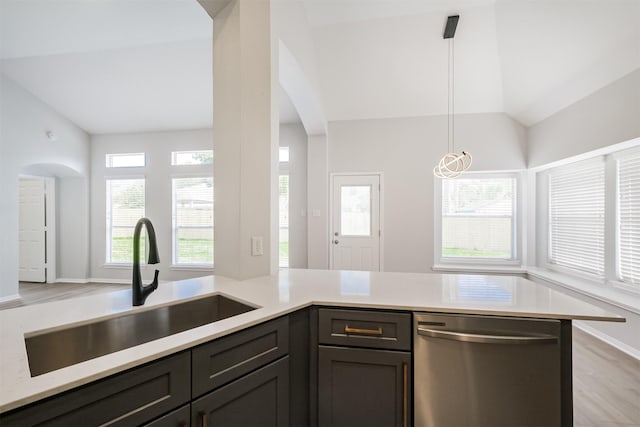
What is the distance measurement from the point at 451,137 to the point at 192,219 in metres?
4.71

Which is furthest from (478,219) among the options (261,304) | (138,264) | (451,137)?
(138,264)

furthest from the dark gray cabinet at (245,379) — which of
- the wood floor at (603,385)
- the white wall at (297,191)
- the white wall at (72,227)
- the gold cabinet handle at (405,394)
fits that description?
the white wall at (72,227)

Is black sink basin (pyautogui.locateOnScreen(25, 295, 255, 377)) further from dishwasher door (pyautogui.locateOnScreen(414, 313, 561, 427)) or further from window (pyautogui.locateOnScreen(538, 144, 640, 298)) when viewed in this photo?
window (pyautogui.locateOnScreen(538, 144, 640, 298))

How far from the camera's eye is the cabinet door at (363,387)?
1306 millimetres

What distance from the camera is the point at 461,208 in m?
4.75

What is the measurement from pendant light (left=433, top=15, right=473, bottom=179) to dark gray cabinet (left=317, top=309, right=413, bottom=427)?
271 cm

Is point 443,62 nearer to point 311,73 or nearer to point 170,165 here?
point 311,73

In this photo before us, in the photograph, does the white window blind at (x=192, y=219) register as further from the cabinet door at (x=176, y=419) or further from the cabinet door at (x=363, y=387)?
the cabinet door at (x=176, y=419)

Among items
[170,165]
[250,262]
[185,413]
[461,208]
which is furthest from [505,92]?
[170,165]

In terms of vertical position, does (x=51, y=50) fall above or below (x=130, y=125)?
above

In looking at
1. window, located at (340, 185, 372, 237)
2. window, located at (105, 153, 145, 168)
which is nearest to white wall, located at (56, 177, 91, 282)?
window, located at (105, 153, 145, 168)

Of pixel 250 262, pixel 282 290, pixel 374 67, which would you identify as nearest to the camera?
pixel 282 290

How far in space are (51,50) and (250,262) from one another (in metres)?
4.37

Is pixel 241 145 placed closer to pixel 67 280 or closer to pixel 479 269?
pixel 479 269
